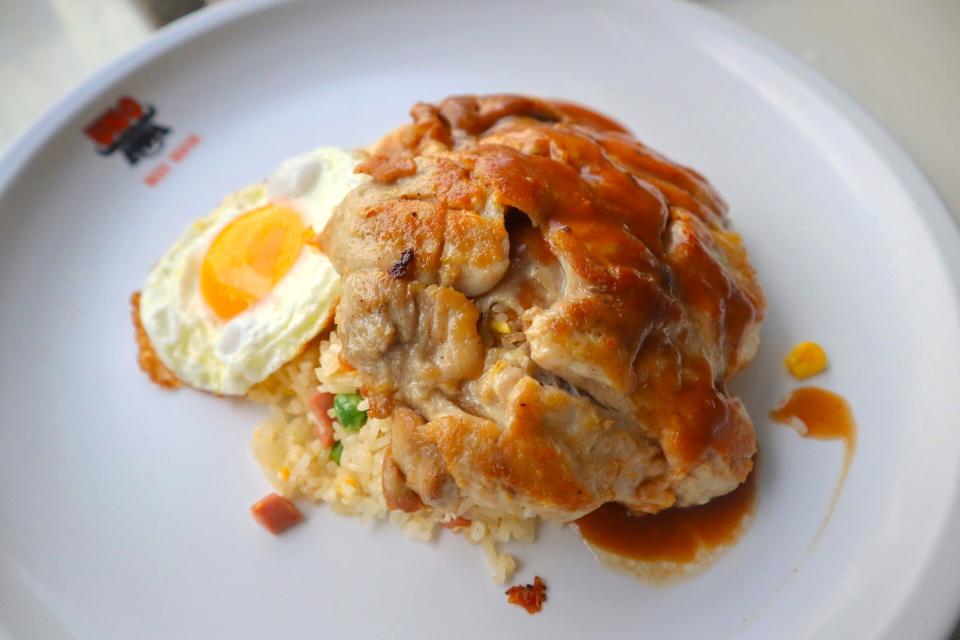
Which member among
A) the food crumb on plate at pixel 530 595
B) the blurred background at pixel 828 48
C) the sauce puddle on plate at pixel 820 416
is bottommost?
the sauce puddle on plate at pixel 820 416

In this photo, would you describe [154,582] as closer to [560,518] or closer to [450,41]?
[560,518]

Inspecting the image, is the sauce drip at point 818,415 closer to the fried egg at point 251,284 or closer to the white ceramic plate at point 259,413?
the white ceramic plate at point 259,413

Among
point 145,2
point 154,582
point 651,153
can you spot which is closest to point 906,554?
point 651,153

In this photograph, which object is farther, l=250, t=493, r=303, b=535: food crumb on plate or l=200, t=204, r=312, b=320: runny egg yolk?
l=200, t=204, r=312, b=320: runny egg yolk

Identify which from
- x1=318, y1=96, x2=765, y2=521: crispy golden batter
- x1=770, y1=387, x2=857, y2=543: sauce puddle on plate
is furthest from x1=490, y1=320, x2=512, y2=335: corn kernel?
x1=770, y1=387, x2=857, y2=543: sauce puddle on plate

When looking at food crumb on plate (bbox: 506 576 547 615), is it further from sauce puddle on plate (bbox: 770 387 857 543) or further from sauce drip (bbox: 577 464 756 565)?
sauce puddle on plate (bbox: 770 387 857 543)

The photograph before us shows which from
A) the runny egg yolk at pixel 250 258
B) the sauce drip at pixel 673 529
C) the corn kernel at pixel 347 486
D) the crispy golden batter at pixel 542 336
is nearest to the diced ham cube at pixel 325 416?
the corn kernel at pixel 347 486

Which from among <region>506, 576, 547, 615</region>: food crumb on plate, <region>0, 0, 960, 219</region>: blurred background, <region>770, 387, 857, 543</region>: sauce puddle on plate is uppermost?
<region>0, 0, 960, 219</region>: blurred background
